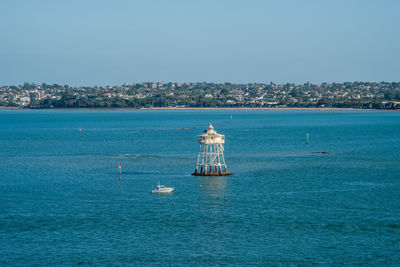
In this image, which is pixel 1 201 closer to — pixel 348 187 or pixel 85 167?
pixel 85 167

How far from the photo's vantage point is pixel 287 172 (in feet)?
266

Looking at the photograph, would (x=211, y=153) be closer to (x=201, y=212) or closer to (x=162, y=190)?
(x=162, y=190)

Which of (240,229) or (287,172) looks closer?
(240,229)

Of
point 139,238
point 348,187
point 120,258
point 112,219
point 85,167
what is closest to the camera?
point 120,258

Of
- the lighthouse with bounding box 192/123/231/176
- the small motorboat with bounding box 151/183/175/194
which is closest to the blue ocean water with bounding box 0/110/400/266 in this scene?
the small motorboat with bounding box 151/183/175/194

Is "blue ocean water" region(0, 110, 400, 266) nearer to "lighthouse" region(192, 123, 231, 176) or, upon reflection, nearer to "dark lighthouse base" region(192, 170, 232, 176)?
"dark lighthouse base" region(192, 170, 232, 176)

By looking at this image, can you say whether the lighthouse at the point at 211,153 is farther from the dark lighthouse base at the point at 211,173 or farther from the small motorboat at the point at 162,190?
the small motorboat at the point at 162,190

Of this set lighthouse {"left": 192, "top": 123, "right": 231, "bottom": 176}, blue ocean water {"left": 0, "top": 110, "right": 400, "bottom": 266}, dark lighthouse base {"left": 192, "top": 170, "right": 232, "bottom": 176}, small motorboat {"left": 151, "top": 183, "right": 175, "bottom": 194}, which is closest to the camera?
blue ocean water {"left": 0, "top": 110, "right": 400, "bottom": 266}

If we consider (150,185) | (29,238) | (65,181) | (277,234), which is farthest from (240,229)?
(65,181)

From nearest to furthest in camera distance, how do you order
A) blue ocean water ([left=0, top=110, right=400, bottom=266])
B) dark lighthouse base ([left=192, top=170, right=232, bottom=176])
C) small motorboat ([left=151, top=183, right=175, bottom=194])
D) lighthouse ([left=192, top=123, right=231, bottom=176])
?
blue ocean water ([left=0, top=110, right=400, bottom=266]), small motorboat ([left=151, top=183, right=175, bottom=194]), lighthouse ([left=192, top=123, right=231, bottom=176]), dark lighthouse base ([left=192, top=170, right=232, bottom=176])

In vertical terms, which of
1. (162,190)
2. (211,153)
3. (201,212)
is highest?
(211,153)

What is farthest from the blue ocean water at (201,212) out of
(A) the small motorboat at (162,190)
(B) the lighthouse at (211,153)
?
(B) the lighthouse at (211,153)

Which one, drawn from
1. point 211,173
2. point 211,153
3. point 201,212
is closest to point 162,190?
point 201,212

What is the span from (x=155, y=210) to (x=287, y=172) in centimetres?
2830
